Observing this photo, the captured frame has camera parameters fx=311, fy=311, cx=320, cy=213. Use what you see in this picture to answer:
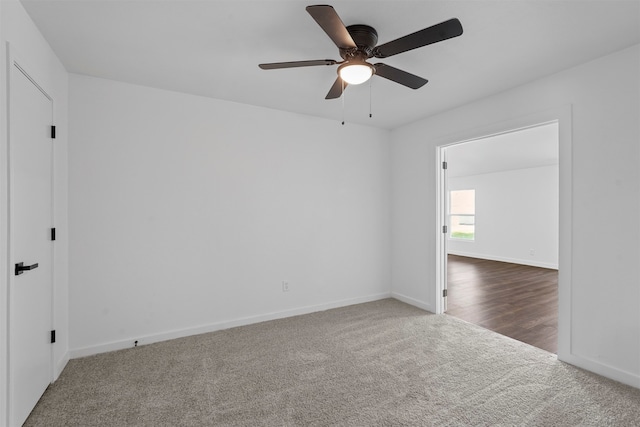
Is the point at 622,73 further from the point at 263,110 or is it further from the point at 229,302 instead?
the point at 229,302

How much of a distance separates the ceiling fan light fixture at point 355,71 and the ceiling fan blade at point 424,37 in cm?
10

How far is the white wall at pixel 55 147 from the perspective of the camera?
1.67m

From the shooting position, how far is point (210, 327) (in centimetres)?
336

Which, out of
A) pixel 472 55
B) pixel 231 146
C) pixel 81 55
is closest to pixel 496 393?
pixel 472 55

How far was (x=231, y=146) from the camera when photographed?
137 inches

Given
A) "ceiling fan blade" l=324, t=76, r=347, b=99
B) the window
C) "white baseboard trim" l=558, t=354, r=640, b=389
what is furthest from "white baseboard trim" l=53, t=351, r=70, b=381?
the window

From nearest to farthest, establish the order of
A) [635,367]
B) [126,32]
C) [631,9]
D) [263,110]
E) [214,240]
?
1. [631,9]
2. [126,32]
3. [635,367]
4. [214,240]
5. [263,110]

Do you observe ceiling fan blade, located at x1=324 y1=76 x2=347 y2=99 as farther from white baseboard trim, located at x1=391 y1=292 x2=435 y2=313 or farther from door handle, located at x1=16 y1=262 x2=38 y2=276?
white baseboard trim, located at x1=391 y1=292 x2=435 y2=313

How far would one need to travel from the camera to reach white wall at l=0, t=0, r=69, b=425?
167 cm

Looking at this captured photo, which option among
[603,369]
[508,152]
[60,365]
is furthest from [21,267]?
[508,152]

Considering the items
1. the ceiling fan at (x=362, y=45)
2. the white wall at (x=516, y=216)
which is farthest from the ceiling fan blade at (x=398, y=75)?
the white wall at (x=516, y=216)

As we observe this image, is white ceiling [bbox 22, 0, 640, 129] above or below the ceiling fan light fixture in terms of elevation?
above

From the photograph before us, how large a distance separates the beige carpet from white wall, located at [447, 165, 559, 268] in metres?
4.86

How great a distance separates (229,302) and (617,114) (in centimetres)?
389
